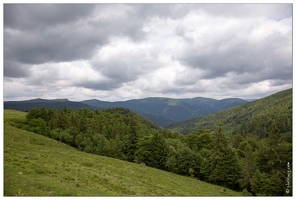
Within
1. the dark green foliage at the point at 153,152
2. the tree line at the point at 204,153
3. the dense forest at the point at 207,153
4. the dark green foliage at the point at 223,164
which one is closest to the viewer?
the dense forest at the point at 207,153

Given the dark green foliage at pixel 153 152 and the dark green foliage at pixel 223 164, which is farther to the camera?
the dark green foliage at pixel 153 152

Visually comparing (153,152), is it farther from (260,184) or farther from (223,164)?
(260,184)

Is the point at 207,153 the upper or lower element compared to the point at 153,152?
upper

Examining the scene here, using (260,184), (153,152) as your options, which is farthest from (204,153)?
(260,184)

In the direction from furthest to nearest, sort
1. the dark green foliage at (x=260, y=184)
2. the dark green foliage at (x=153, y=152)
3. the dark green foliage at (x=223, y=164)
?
the dark green foliage at (x=153, y=152), the dark green foliage at (x=223, y=164), the dark green foliage at (x=260, y=184)

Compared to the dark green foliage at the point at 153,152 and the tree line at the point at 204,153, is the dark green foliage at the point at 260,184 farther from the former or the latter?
the dark green foliage at the point at 153,152

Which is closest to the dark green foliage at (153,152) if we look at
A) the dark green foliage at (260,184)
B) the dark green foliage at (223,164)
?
the dark green foliage at (223,164)

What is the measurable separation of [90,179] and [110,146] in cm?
4471

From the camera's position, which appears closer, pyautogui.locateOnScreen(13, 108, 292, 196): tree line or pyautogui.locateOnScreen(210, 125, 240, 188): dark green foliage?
pyautogui.locateOnScreen(13, 108, 292, 196): tree line

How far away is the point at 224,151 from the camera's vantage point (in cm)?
4522

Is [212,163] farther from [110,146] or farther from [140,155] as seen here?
[110,146]

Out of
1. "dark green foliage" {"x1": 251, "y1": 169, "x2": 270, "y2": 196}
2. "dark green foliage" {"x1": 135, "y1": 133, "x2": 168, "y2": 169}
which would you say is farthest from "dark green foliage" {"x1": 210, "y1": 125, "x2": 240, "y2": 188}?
"dark green foliage" {"x1": 135, "y1": 133, "x2": 168, "y2": 169}

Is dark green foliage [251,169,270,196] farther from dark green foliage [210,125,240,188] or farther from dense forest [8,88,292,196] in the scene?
dark green foliage [210,125,240,188]

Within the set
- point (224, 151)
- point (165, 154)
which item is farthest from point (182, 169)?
point (224, 151)
